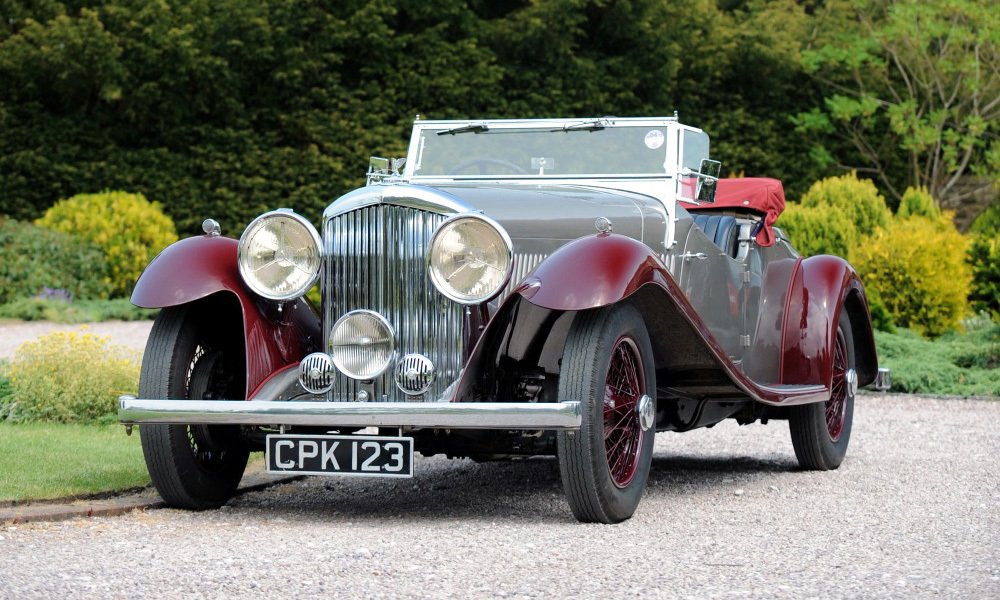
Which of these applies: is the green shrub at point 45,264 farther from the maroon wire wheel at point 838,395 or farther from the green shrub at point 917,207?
the maroon wire wheel at point 838,395

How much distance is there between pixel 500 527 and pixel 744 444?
360 centimetres

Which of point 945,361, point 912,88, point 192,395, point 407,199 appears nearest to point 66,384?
point 192,395

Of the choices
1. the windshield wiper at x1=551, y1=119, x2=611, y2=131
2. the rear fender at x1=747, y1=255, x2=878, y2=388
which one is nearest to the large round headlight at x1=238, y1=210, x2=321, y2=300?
the windshield wiper at x1=551, y1=119, x2=611, y2=131

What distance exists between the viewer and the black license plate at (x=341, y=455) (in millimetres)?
4883

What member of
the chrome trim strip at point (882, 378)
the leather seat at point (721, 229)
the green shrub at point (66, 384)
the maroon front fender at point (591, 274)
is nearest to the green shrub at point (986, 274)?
the chrome trim strip at point (882, 378)

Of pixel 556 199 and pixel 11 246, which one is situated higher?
pixel 556 199

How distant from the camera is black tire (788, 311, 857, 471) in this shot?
6.83 m

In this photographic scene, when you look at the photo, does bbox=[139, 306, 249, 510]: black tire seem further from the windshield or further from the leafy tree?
the leafy tree

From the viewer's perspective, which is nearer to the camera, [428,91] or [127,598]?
[127,598]

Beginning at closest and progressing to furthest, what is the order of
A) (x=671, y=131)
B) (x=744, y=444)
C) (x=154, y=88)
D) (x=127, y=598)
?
(x=127, y=598) → (x=671, y=131) → (x=744, y=444) → (x=154, y=88)

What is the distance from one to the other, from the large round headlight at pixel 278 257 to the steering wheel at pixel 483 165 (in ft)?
5.07

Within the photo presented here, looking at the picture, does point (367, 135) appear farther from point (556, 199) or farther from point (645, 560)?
point (645, 560)

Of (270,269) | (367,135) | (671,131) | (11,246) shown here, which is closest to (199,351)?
(270,269)

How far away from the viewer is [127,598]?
12.1ft
